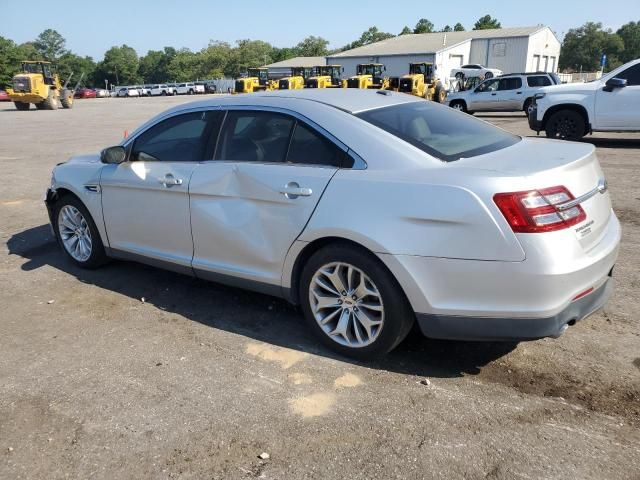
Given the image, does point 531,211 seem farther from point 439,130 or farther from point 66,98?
point 66,98

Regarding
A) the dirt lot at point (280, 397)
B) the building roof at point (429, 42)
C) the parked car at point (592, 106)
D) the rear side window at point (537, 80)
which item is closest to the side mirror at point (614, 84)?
the parked car at point (592, 106)

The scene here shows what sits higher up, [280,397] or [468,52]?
[468,52]

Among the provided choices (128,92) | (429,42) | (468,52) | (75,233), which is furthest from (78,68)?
(75,233)

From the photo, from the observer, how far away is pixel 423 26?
12988 centimetres

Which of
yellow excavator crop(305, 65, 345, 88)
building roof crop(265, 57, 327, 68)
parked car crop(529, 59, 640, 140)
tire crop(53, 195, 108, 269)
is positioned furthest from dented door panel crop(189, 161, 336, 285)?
building roof crop(265, 57, 327, 68)

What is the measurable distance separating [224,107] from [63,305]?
2.16 meters

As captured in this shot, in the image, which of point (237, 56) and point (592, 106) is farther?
point (237, 56)

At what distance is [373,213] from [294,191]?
0.60m

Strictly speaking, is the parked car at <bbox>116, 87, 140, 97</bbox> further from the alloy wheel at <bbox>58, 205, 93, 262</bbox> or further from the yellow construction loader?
the alloy wheel at <bbox>58, 205, 93, 262</bbox>

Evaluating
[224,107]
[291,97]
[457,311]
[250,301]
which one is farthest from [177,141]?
[457,311]

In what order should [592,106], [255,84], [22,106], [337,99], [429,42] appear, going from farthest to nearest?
1. [429,42]
2. [22,106]
3. [255,84]
4. [592,106]
5. [337,99]

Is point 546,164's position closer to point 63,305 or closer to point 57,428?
point 57,428

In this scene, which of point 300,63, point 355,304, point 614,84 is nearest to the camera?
point 355,304

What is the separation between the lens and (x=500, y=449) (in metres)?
2.61
